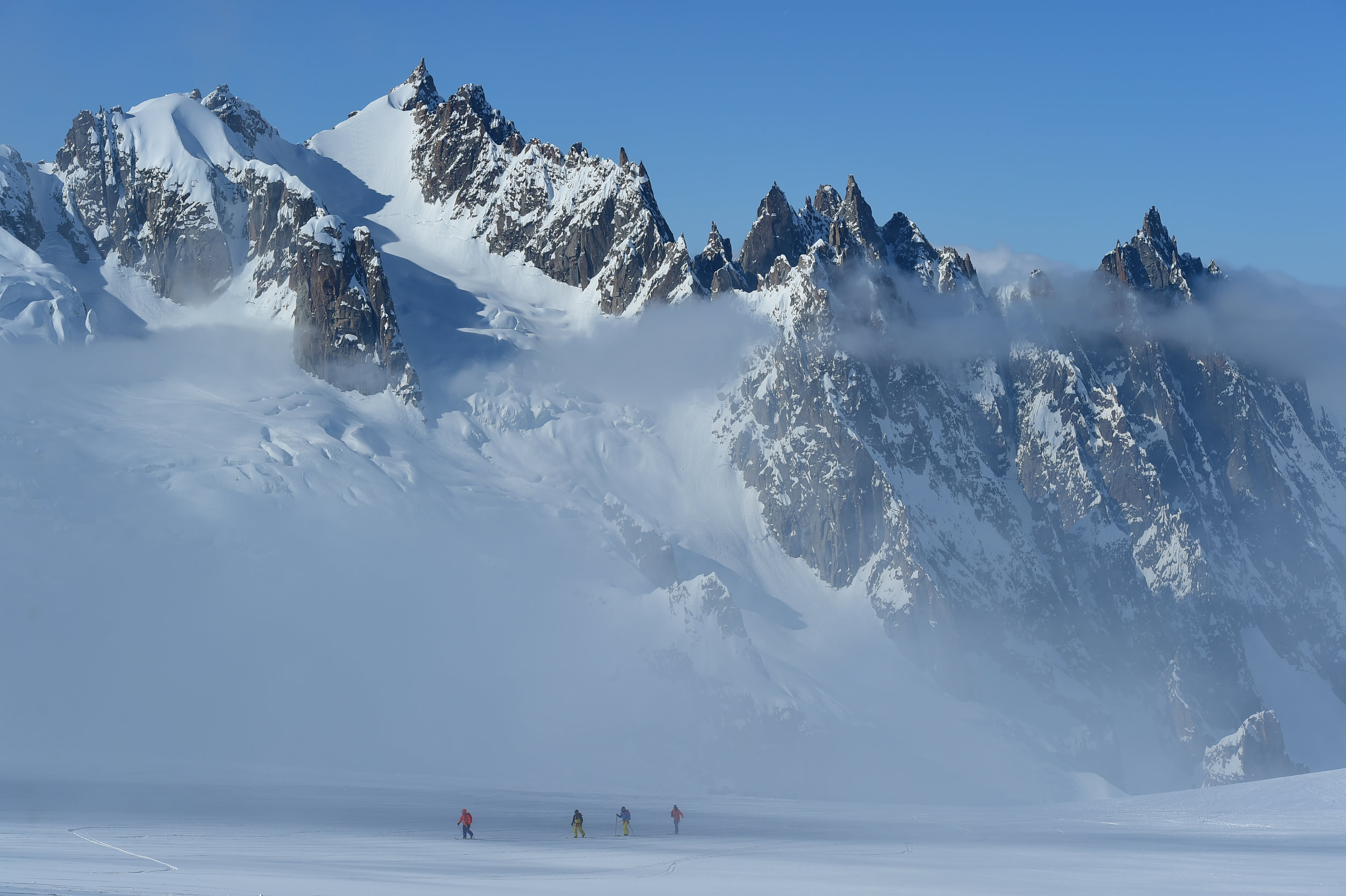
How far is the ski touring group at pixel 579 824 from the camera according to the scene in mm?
56062

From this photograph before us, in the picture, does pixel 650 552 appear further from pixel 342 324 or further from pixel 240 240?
pixel 240 240

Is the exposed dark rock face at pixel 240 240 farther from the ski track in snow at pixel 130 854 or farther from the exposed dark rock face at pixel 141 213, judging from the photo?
the ski track in snow at pixel 130 854

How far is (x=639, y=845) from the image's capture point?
5506 cm

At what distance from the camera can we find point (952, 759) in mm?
170500

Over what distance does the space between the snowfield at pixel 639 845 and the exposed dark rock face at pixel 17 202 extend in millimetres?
115962

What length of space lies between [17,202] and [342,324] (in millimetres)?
50103

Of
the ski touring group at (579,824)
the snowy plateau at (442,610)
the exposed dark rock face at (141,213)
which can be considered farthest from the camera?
the exposed dark rock face at (141,213)

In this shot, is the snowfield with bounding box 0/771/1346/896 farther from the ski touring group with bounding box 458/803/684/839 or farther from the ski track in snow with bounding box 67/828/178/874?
the ski touring group with bounding box 458/803/684/839

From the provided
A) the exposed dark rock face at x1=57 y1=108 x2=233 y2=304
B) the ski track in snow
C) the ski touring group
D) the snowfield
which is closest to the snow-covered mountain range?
the exposed dark rock face at x1=57 y1=108 x2=233 y2=304

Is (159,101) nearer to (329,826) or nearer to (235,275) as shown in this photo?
(235,275)

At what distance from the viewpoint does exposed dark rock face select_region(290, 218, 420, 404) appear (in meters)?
166

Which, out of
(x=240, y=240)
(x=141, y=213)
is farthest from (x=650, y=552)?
(x=141, y=213)

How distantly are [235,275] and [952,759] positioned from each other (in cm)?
12420

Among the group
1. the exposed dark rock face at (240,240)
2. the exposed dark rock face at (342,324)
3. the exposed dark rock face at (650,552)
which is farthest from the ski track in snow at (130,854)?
the exposed dark rock face at (240,240)
